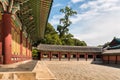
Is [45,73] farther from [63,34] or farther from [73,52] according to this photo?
[63,34]

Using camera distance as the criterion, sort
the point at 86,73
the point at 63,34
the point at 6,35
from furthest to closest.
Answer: the point at 63,34, the point at 86,73, the point at 6,35

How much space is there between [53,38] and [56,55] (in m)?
13.0

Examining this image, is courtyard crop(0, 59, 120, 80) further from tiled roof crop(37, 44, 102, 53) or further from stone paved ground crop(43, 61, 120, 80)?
tiled roof crop(37, 44, 102, 53)

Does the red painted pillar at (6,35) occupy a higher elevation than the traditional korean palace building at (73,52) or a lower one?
higher

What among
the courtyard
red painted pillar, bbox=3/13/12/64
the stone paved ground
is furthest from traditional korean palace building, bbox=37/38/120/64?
red painted pillar, bbox=3/13/12/64

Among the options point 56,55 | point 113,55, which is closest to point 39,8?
point 113,55

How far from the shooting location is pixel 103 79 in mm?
18297

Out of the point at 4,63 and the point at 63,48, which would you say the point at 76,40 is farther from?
the point at 4,63

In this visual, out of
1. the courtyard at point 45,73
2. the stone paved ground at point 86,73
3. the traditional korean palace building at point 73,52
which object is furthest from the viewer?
the traditional korean palace building at point 73,52

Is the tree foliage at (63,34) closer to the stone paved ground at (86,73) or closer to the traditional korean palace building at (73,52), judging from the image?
the traditional korean palace building at (73,52)

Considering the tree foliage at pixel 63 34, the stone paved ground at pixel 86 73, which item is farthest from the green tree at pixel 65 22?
the stone paved ground at pixel 86 73

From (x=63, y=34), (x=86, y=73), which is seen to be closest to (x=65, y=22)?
(x=63, y=34)

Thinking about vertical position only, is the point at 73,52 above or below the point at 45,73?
below

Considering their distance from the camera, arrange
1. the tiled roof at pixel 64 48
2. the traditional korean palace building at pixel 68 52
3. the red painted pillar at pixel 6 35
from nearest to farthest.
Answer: the red painted pillar at pixel 6 35, the traditional korean palace building at pixel 68 52, the tiled roof at pixel 64 48
